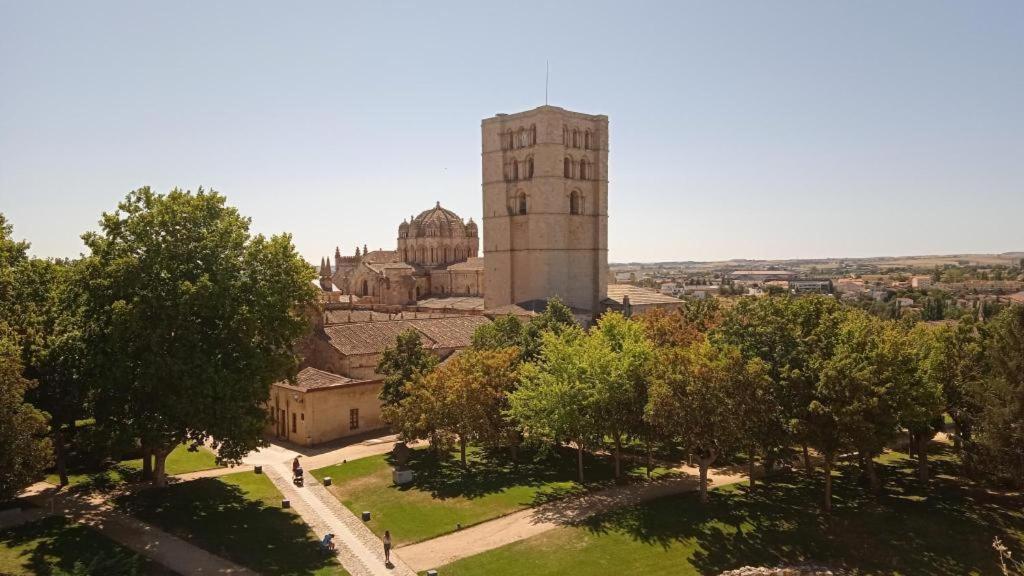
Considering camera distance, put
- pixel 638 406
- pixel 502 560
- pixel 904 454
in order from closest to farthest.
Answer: pixel 502 560, pixel 638 406, pixel 904 454

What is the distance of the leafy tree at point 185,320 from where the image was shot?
24.9 meters

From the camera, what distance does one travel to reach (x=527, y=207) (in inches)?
2389

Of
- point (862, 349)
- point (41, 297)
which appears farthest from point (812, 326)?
point (41, 297)

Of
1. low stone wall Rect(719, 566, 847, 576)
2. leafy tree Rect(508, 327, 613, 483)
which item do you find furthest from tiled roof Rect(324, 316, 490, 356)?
low stone wall Rect(719, 566, 847, 576)

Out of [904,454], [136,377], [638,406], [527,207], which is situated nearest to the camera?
[136,377]

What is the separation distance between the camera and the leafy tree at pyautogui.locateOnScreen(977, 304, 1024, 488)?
25578mm

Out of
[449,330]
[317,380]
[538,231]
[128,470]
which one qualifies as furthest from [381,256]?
[128,470]

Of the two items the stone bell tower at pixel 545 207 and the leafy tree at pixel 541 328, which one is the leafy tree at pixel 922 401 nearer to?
the leafy tree at pixel 541 328

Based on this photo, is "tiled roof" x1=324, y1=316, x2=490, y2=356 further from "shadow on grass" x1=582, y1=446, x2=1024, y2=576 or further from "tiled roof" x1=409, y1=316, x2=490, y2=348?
"shadow on grass" x1=582, y1=446, x2=1024, y2=576

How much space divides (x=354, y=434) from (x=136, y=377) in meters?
Answer: 15.2

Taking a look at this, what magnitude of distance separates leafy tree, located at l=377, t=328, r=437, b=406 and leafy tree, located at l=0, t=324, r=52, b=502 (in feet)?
48.1

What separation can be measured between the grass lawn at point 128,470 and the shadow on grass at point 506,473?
905 centimetres

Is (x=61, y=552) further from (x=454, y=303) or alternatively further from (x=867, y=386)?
(x=454, y=303)

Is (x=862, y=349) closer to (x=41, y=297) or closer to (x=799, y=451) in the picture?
(x=799, y=451)
